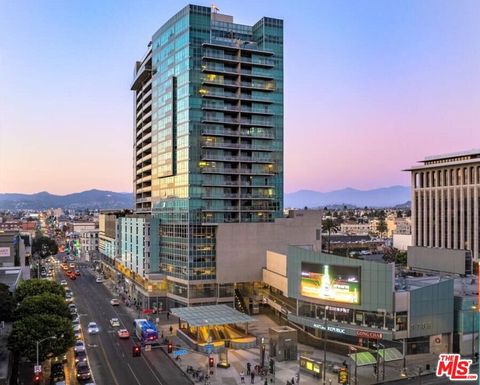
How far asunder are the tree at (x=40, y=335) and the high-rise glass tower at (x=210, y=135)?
41998 millimetres

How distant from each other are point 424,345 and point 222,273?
1848 inches

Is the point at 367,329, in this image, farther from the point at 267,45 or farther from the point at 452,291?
the point at 267,45

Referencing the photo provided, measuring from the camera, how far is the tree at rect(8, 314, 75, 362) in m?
63.4

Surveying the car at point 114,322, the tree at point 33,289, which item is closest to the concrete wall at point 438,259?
the car at point 114,322

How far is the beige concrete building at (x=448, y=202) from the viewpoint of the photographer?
16612cm

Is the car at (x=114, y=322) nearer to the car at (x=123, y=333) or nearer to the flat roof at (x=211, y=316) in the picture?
the car at (x=123, y=333)

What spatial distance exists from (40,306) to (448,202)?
496ft

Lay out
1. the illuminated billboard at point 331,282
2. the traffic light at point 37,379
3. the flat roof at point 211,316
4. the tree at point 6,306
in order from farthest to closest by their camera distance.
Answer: the flat roof at point 211,316 < the illuminated billboard at point 331,282 < the tree at point 6,306 < the traffic light at point 37,379

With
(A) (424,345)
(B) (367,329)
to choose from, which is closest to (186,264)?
(B) (367,329)

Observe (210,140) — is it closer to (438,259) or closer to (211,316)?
(211,316)

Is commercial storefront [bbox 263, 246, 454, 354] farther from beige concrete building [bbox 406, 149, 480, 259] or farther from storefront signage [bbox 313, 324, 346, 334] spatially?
beige concrete building [bbox 406, 149, 480, 259]

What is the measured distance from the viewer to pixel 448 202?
581 feet

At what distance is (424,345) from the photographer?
7369 centimetres

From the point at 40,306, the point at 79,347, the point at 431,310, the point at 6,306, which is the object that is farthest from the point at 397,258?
the point at 6,306
